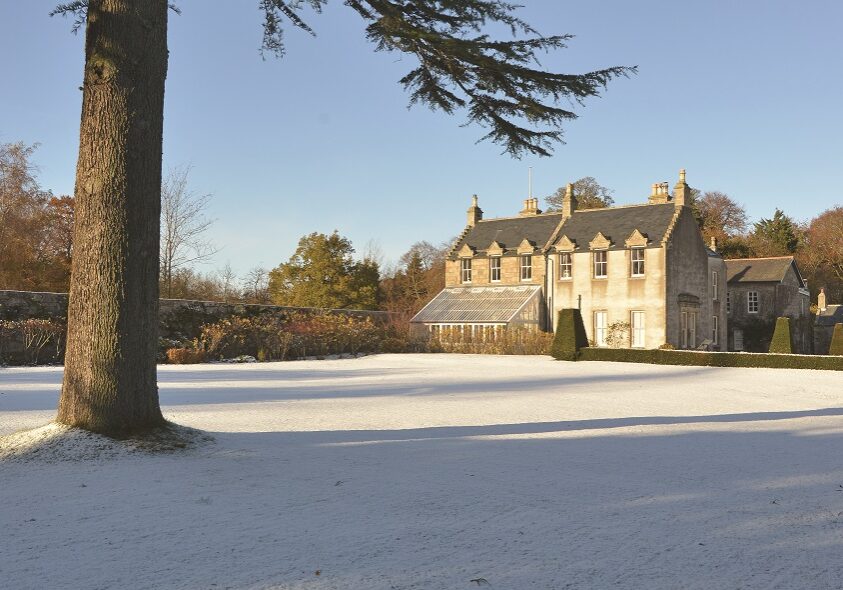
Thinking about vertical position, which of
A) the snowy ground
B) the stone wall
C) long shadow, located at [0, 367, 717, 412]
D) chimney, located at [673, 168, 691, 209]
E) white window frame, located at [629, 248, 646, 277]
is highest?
chimney, located at [673, 168, 691, 209]

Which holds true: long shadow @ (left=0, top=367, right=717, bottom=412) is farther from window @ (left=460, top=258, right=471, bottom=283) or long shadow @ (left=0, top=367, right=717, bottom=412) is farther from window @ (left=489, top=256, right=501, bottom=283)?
window @ (left=460, top=258, right=471, bottom=283)

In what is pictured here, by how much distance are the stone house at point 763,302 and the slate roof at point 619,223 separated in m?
12.0

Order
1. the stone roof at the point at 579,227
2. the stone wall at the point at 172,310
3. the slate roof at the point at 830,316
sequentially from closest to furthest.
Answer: the stone wall at the point at 172,310, the stone roof at the point at 579,227, the slate roof at the point at 830,316

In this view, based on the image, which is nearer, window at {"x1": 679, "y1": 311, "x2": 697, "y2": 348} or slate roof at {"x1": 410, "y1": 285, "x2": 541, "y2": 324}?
window at {"x1": 679, "y1": 311, "x2": 697, "y2": 348}

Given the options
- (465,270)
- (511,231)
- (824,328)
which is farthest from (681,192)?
(824,328)

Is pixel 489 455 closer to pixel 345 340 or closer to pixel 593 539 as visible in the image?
pixel 593 539

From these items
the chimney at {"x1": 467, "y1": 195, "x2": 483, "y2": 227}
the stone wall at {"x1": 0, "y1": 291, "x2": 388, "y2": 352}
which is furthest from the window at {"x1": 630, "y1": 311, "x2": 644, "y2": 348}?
the stone wall at {"x1": 0, "y1": 291, "x2": 388, "y2": 352}

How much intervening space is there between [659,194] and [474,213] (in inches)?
381

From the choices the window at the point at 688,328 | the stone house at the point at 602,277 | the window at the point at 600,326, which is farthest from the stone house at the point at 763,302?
the window at the point at 600,326

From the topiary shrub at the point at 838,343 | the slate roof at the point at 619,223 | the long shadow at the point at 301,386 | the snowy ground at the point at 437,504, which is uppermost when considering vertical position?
the slate roof at the point at 619,223

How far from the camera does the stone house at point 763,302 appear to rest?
1529 inches

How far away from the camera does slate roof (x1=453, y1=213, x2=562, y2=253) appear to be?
34.3 meters

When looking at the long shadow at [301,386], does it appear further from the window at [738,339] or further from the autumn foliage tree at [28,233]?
the window at [738,339]

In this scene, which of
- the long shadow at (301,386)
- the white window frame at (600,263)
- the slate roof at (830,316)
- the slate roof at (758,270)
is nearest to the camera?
the long shadow at (301,386)
